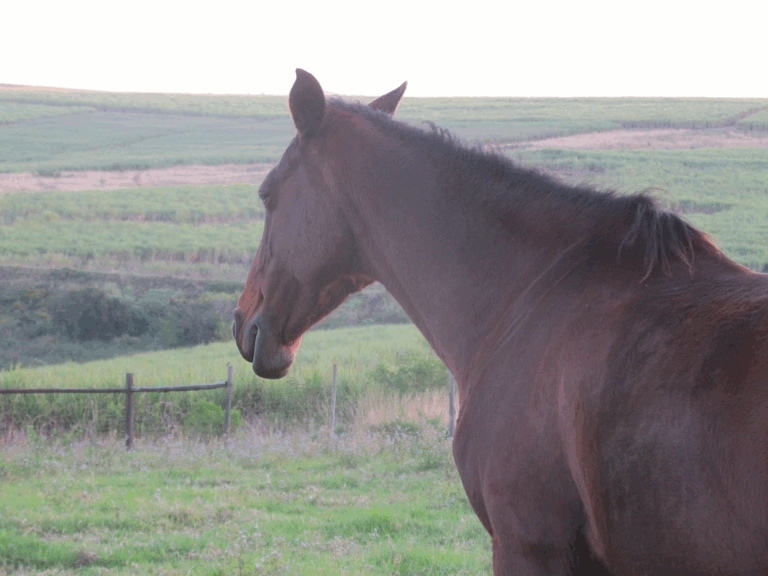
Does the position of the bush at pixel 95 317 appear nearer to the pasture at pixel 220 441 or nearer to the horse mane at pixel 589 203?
the pasture at pixel 220 441

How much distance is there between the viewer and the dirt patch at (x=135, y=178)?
43.8 metres

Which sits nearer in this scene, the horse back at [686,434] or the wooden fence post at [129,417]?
the horse back at [686,434]

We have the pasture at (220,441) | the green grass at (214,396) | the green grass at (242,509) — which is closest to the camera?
the green grass at (242,509)

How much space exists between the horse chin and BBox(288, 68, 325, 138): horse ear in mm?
835

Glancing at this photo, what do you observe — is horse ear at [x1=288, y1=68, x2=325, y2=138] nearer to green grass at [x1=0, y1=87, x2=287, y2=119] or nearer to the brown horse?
the brown horse

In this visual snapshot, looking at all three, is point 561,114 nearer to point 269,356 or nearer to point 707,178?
point 707,178

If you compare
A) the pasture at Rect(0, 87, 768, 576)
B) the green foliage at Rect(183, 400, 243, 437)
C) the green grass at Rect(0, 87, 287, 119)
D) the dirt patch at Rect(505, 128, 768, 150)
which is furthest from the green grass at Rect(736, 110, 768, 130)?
the green foliage at Rect(183, 400, 243, 437)

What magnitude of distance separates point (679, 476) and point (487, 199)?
1150 millimetres

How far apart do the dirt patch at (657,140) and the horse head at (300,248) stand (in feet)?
144

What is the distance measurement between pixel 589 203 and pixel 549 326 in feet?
1.54

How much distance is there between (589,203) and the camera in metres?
2.19

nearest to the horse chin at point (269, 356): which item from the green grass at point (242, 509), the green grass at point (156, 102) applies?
the green grass at point (242, 509)

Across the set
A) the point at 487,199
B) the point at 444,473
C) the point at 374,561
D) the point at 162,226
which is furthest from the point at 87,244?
the point at 487,199

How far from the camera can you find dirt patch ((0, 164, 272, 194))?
43.8 metres
